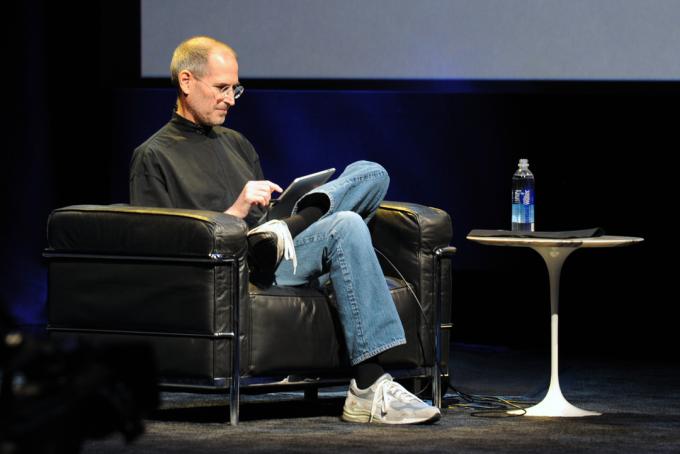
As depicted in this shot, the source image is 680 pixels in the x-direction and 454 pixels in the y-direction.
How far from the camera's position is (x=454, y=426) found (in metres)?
3.25

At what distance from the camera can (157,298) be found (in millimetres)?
3256

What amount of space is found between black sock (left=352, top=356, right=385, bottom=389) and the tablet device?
491 millimetres

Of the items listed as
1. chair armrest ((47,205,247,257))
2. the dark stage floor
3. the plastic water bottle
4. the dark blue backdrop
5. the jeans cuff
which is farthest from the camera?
the dark blue backdrop

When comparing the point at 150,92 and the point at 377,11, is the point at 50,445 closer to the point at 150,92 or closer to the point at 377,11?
the point at 377,11

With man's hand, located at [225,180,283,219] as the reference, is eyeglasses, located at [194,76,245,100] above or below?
above

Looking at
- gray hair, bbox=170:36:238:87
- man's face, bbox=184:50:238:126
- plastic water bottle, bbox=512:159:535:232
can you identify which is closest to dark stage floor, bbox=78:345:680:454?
plastic water bottle, bbox=512:159:535:232

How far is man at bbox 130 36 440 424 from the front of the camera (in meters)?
3.31

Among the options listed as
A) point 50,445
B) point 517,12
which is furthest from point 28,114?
point 50,445

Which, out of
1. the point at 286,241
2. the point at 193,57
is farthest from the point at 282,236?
the point at 193,57

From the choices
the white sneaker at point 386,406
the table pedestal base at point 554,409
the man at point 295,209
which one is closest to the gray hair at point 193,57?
the man at point 295,209

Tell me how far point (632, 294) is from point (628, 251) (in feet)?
0.63

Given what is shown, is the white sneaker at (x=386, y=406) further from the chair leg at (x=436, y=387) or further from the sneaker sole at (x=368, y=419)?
the chair leg at (x=436, y=387)

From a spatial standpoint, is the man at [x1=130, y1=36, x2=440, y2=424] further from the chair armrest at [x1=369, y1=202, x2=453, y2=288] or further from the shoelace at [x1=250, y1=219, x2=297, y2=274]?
the chair armrest at [x1=369, y1=202, x2=453, y2=288]

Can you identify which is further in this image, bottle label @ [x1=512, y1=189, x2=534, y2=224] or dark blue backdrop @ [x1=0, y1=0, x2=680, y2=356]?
dark blue backdrop @ [x1=0, y1=0, x2=680, y2=356]
